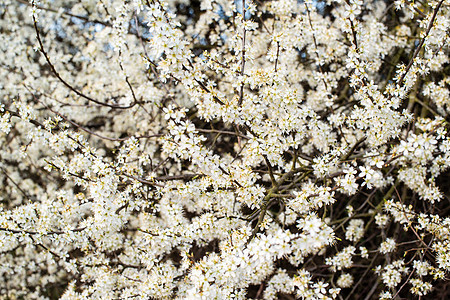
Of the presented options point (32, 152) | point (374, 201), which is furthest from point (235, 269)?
point (32, 152)

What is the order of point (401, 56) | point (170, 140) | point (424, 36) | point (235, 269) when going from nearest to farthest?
1. point (235, 269)
2. point (424, 36)
3. point (170, 140)
4. point (401, 56)

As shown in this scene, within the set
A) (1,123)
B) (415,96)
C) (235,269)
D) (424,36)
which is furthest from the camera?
(415,96)

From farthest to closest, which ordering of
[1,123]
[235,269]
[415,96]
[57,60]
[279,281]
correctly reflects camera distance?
[57,60], [415,96], [279,281], [1,123], [235,269]

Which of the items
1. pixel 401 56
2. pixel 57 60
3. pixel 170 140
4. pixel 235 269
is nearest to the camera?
pixel 235 269

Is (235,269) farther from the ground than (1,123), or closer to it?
closer to it

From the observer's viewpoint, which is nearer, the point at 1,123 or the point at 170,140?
the point at 170,140

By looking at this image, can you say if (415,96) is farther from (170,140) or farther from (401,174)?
(170,140)

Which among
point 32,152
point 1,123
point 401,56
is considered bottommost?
point 1,123

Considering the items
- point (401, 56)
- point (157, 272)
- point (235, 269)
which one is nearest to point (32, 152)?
point (157, 272)

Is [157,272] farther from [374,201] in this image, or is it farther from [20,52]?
[20,52]
